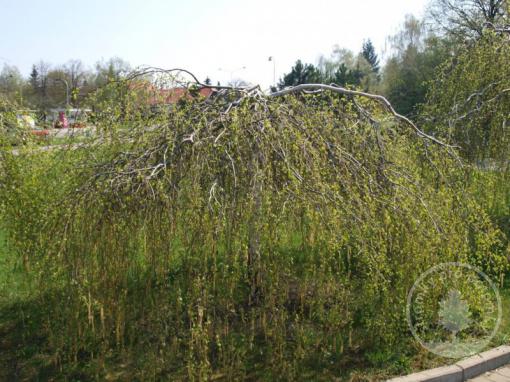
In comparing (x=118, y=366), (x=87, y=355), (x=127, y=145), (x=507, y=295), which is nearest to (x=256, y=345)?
(x=118, y=366)

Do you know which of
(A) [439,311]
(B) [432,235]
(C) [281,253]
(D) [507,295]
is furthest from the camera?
(D) [507,295]

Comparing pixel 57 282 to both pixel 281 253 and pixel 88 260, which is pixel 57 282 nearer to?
pixel 88 260

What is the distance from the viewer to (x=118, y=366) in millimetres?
4070

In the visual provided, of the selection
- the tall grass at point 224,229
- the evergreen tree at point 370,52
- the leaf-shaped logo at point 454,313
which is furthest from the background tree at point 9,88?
the evergreen tree at point 370,52

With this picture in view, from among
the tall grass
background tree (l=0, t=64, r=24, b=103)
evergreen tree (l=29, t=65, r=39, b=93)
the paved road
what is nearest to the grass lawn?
the tall grass

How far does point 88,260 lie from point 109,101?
1.49m

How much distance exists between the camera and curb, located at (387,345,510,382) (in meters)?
3.89

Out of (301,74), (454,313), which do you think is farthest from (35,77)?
(454,313)

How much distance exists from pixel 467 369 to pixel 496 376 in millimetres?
288

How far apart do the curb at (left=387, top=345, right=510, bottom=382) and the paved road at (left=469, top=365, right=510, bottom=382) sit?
34 millimetres

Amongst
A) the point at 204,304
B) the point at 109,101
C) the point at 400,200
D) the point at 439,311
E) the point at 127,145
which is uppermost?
the point at 109,101

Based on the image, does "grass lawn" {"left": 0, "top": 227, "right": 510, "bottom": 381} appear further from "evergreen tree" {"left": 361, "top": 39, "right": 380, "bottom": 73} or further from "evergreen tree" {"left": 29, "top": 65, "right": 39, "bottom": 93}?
"evergreen tree" {"left": 361, "top": 39, "right": 380, "bottom": 73}

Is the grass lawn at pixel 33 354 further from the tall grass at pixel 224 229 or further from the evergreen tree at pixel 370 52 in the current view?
the evergreen tree at pixel 370 52

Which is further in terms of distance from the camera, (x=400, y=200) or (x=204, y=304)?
(x=400, y=200)
